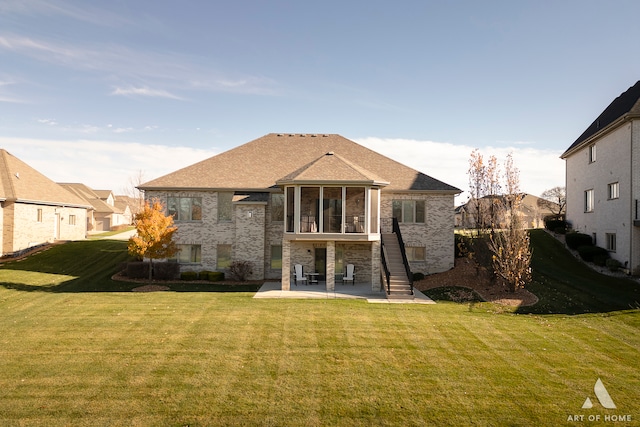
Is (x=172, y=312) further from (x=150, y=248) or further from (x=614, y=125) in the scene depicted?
(x=614, y=125)

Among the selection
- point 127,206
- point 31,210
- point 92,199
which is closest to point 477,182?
point 31,210

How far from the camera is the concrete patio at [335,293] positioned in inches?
698

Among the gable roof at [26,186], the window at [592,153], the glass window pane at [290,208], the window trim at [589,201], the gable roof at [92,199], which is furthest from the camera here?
the gable roof at [92,199]

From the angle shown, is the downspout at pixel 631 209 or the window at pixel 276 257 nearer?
the downspout at pixel 631 209

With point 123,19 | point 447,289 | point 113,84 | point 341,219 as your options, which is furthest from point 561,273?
point 113,84

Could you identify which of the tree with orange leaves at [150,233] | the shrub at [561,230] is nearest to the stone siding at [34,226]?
the tree with orange leaves at [150,233]

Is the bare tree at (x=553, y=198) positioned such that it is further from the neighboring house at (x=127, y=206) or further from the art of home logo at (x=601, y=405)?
the neighboring house at (x=127, y=206)

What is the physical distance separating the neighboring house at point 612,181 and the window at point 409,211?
11285 mm

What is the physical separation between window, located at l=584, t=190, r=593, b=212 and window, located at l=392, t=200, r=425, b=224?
1322 centimetres

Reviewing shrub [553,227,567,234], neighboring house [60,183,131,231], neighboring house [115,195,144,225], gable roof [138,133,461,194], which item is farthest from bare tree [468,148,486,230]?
neighboring house [115,195,144,225]

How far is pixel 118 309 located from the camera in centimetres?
1544

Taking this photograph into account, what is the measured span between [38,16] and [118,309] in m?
14.8

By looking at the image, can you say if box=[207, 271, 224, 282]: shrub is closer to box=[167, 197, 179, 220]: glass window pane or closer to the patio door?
box=[167, 197, 179, 220]: glass window pane

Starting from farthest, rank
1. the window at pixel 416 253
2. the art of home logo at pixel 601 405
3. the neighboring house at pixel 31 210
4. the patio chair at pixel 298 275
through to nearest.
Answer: the neighboring house at pixel 31 210, the window at pixel 416 253, the patio chair at pixel 298 275, the art of home logo at pixel 601 405
